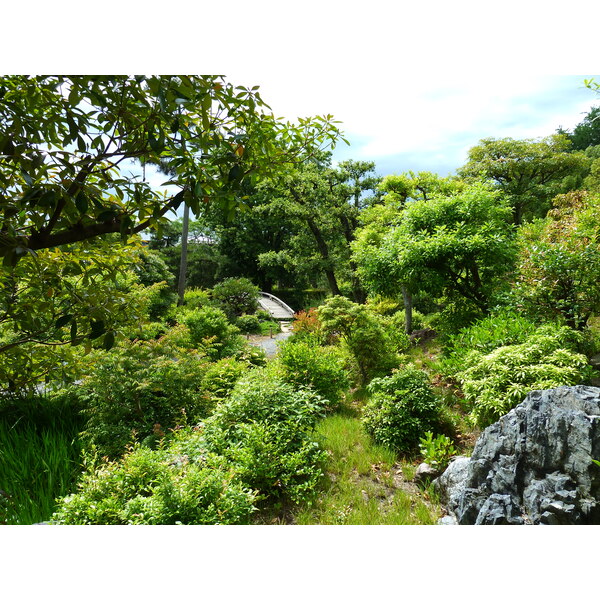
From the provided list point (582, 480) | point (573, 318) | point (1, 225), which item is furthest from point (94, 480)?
point (573, 318)

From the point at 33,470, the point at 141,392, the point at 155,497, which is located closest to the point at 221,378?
the point at 141,392

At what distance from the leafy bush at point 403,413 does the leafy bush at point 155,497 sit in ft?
4.34

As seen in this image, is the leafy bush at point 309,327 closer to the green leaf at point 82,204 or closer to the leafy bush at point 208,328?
the leafy bush at point 208,328

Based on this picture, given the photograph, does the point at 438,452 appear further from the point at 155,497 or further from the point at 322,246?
the point at 322,246

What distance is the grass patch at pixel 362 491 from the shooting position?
2186mm

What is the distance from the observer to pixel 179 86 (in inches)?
46.3

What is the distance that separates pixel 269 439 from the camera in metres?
2.60

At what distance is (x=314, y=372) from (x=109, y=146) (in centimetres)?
322

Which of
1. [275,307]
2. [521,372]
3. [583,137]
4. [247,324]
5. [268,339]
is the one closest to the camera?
[521,372]

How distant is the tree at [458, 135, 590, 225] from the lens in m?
10.4

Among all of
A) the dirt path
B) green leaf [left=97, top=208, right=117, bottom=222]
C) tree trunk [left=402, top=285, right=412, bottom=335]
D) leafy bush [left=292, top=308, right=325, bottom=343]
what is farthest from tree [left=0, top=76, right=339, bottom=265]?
the dirt path

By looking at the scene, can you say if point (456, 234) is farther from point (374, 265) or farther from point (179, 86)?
point (179, 86)

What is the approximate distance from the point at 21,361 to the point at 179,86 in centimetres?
198

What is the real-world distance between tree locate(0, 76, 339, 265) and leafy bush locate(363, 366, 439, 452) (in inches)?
94.9
